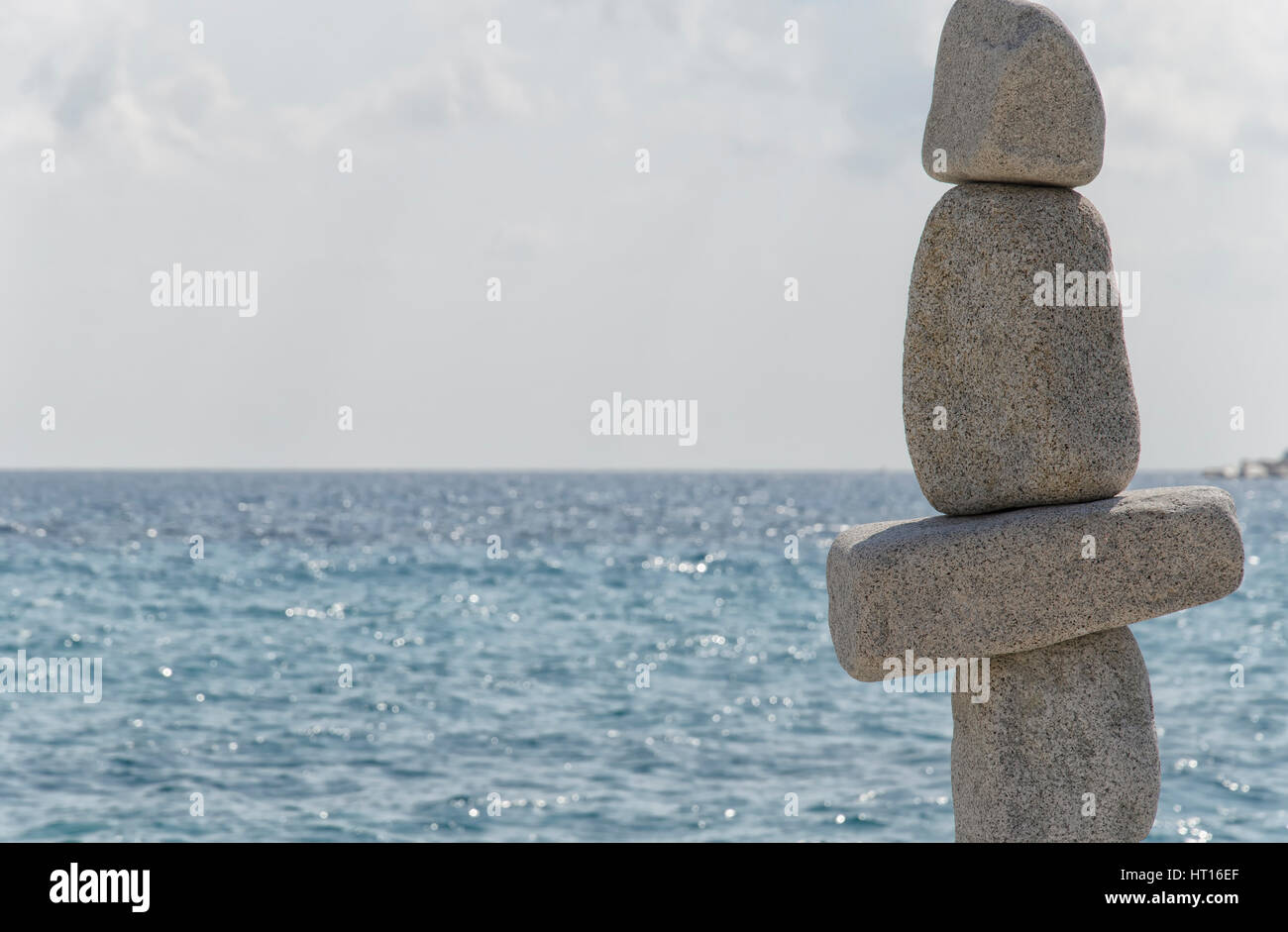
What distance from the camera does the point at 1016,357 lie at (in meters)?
5.18

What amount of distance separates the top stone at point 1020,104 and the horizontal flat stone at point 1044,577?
1468 mm

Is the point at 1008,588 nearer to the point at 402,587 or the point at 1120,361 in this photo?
the point at 1120,361

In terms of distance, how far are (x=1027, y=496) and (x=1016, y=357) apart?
591mm

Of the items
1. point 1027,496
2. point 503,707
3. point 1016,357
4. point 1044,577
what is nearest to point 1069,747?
point 1044,577

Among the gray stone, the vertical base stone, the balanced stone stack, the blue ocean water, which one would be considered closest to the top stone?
the balanced stone stack

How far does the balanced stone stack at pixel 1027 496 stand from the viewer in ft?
16.6

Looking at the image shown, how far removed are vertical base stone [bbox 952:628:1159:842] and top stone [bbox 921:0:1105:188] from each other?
6.64ft

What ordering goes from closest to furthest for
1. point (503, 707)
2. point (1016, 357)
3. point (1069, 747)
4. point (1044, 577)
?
point (1044, 577)
point (1016, 357)
point (1069, 747)
point (503, 707)

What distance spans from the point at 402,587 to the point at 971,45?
26.6m

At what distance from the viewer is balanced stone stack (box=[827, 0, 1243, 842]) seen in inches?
199

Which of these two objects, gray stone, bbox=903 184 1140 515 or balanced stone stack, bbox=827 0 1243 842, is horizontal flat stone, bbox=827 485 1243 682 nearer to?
balanced stone stack, bbox=827 0 1243 842

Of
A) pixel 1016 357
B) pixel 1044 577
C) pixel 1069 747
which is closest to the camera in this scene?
pixel 1044 577

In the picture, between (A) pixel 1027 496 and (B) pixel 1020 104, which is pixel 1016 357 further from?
(B) pixel 1020 104

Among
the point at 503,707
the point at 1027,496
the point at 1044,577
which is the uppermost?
the point at 1027,496
